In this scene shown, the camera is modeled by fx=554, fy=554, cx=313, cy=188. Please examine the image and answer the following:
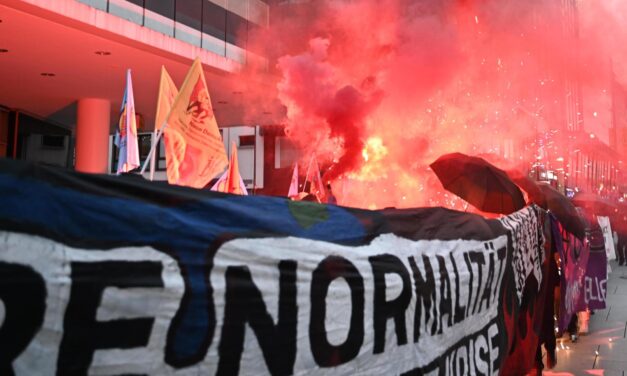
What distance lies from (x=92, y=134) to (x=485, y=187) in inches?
481

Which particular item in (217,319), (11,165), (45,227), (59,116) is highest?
(59,116)

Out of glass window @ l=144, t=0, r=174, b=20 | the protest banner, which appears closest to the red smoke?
glass window @ l=144, t=0, r=174, b=20

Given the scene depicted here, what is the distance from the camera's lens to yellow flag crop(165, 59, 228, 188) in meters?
4.91

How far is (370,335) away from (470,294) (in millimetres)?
1417

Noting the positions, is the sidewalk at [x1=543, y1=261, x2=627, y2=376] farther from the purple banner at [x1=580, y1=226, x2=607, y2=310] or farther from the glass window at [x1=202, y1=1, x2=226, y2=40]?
the glass window at [x1=202, y1=1, x2=226, y2=40]

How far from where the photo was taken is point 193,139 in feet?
16.6

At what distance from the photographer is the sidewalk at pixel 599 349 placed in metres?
6.23

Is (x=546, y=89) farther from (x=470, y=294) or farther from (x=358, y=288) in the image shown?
(x=358, y=288)

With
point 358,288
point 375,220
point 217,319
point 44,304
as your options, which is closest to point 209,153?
point 375,220

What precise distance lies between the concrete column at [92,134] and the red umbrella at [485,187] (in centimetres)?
1153

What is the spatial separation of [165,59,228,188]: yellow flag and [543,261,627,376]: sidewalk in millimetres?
4281

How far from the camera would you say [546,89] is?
59.6ft

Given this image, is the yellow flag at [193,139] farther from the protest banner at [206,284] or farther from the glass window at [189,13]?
the glass window at [189,13]

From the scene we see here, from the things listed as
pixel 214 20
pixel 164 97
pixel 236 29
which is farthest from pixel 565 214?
pixel 236 29
